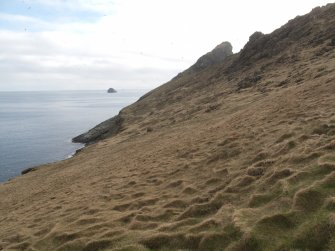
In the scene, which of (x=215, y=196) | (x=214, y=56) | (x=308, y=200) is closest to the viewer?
(x=308, y=200)

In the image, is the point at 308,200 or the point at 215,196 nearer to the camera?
the point at 308,200

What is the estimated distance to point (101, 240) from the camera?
17.7 m

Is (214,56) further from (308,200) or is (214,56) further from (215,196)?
(308,200)

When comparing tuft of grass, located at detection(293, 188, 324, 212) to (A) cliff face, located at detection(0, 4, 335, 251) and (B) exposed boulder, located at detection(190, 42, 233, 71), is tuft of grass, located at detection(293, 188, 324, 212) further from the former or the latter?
(B) exposed boulder, located at detection(190, 42, 233, 71)

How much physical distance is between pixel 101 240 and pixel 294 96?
27624mm

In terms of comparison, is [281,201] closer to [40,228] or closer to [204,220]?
[204,220]

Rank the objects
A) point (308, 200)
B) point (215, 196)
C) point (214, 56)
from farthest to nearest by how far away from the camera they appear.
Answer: point (214, 56) → point (215, 196) → point (308, 200)

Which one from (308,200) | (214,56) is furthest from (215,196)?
(214,56)

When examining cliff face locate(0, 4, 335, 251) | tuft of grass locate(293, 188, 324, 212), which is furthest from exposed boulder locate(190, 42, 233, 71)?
tuft of grass locate(293, 188, 324, 212)

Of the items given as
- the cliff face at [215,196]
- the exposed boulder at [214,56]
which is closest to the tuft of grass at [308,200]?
the cliff face at [215,196]

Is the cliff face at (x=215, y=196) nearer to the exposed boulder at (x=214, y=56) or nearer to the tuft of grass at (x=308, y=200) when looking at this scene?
the tuft of grass at (x=308, y=200)

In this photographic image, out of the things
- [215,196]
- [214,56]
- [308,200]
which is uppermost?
[214,56]

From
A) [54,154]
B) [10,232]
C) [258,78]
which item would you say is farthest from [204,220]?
[54,154]

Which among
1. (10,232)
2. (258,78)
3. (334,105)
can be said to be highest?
(258,78)
